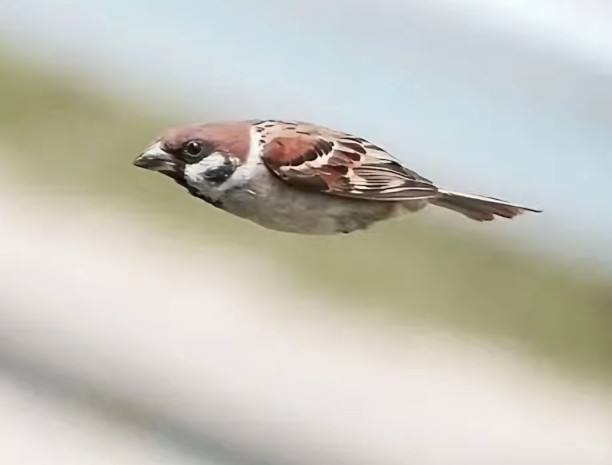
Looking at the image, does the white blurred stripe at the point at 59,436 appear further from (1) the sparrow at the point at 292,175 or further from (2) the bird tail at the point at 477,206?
(2) the bird tail at the point at 477,206

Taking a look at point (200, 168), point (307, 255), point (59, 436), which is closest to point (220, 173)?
point (200, 168)

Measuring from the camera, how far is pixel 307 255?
3.28ft

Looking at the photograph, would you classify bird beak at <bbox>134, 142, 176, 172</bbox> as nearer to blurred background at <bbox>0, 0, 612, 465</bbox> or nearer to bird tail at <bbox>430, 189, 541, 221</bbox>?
blurred background at <bbox>0, 0, 612, 465</bbox>

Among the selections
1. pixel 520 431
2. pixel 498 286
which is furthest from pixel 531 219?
pixel 520 431

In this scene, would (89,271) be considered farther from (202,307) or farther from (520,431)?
(520,431)

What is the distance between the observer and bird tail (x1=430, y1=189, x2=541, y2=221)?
107cm

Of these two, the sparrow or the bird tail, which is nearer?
the sparrow

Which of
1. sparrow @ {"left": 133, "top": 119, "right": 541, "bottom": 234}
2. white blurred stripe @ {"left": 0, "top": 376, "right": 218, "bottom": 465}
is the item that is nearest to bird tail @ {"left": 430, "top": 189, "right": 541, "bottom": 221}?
sparrow @ {"left": 133, "top": 119, "right": 541, "bottom": 234}

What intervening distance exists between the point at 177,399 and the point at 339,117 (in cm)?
38

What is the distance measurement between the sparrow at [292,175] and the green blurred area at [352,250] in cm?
2

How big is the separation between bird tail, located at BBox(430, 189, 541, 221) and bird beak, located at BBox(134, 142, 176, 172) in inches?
12.9

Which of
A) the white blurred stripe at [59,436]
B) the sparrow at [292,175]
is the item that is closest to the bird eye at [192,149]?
the sparrow at [292,175]

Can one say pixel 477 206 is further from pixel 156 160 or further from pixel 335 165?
pixel 156 160

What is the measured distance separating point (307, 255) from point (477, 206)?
24cm
